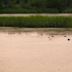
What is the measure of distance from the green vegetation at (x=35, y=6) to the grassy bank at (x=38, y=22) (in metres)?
2.94

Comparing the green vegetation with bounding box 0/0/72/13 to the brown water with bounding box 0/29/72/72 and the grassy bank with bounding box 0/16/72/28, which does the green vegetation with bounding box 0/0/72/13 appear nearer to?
the grassy bank with bounding box 0/16/72/28

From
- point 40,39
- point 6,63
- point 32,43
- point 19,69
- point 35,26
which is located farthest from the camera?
point 35,26

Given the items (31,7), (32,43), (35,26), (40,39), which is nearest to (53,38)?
(40,39)

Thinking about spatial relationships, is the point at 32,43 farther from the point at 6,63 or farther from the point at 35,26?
the point at 35,26

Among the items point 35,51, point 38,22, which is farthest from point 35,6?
point 35,51

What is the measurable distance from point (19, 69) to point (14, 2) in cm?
1135

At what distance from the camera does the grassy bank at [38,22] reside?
46.4 feet

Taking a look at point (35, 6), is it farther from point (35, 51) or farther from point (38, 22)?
point (35, 51)

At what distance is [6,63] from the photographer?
26.5 feet

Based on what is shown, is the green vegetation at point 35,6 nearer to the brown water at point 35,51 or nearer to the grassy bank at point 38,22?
the grassy bank at point 38,22

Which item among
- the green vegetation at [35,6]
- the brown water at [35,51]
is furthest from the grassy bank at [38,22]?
the green vegetation at [35,6]

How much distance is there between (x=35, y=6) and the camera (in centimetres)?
1831

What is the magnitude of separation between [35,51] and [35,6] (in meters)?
9.17

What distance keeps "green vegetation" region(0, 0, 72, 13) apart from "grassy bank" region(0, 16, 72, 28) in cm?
294
